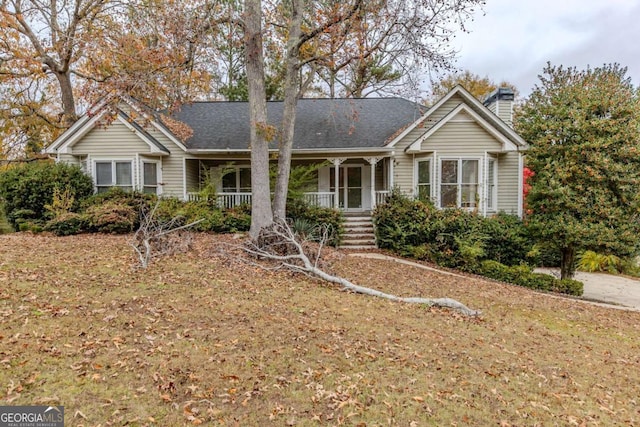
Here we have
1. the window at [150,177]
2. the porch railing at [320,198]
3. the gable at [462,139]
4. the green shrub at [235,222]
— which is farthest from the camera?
the porch railing at [320,198]

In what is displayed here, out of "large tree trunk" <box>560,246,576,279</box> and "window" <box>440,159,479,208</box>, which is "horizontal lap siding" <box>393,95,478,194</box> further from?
"large tree trunk" <box>560,246,576,279</box>

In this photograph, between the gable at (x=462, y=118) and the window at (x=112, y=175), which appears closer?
the gable at (x=462, y=118)

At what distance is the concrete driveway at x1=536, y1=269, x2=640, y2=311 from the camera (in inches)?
422

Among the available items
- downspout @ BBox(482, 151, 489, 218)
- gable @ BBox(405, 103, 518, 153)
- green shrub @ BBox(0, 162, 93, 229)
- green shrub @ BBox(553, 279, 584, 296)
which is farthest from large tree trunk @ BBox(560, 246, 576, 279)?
green shrub @ BBox(0, 162, 93, 229)

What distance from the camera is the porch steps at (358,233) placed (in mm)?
13773

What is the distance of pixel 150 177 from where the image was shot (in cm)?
1510

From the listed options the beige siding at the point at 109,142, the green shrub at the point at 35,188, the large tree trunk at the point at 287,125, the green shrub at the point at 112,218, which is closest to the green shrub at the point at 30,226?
the green shrub at the point at 35,188

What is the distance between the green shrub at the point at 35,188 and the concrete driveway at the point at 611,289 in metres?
17.5

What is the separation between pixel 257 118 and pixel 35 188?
920cm

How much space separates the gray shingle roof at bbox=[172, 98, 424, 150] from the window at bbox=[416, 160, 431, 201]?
6.09ft

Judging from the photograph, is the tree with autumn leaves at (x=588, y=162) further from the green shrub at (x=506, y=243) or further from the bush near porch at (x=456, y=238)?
the bush near porch at (x=456, y=238)

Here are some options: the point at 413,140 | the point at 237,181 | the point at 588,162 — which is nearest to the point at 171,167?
the point at 237,181

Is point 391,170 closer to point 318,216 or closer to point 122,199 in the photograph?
point 318,216

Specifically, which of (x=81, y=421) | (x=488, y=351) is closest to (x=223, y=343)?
(x=81, y=421)
